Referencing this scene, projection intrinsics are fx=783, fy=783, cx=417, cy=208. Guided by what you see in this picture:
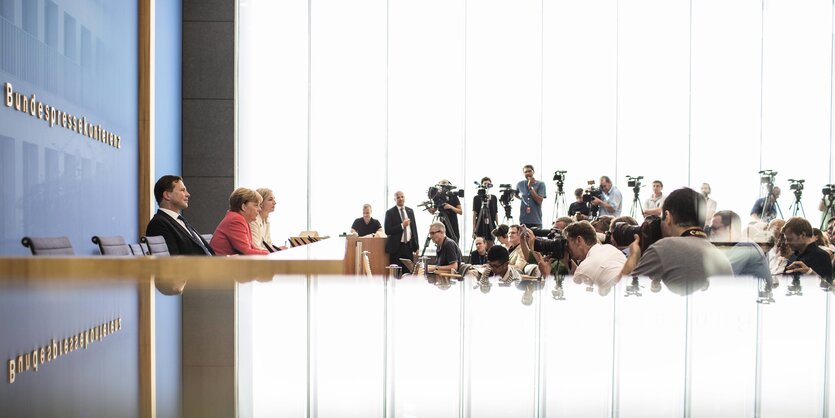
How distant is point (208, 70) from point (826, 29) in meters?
8.12

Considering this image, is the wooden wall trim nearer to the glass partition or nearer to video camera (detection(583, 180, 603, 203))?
video camera (detection(583, 180, 603, 203))

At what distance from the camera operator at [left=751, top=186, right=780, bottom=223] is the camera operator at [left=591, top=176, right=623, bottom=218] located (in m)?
1.63

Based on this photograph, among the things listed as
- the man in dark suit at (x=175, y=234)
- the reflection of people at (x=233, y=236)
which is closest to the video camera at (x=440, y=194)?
the reflection of people at (x=233, y=236)

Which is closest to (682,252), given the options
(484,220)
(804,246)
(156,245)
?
(804,246)

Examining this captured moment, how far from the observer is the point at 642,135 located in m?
10.5

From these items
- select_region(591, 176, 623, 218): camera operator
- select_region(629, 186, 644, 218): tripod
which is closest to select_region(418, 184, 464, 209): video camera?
select_region(591, 176, 623, 218): camera operator

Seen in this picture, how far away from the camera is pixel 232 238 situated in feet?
13.5

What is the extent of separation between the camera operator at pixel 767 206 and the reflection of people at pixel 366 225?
175 inches

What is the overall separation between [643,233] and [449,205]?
6264mm

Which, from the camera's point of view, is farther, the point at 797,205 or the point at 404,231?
the point at 797,205

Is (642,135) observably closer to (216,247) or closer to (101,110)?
(101,110)

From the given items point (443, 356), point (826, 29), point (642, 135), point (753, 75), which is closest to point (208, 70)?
point (642, 135)

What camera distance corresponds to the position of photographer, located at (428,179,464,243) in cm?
926

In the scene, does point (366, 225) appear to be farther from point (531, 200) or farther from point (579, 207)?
point (579, 207)
